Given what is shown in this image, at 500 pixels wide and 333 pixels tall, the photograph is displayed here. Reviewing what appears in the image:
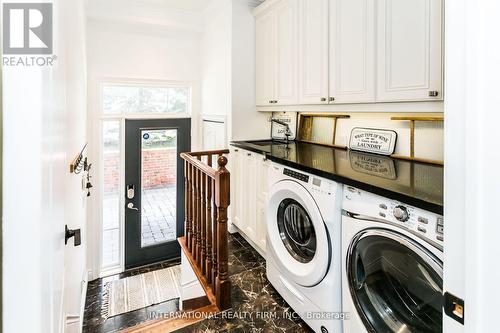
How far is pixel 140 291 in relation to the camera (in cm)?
361

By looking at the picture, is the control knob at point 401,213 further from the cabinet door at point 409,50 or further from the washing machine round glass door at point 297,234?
the cabinet door at point 409,50

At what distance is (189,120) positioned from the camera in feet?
14.3

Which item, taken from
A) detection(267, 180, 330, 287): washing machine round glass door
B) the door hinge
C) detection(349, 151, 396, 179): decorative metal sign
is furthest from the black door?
the door hinge

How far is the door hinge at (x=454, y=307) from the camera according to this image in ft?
2.00

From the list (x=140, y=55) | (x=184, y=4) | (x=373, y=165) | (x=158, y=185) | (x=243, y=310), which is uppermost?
(x=184, y=4)

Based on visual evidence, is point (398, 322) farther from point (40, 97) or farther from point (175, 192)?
point (175, 192)

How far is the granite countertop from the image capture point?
1.24 meters

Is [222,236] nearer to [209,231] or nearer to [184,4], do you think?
[209,231]

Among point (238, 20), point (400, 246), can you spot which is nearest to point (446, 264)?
point (400, 246)

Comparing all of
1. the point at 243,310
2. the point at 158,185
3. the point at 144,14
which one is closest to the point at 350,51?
the point at 243,310

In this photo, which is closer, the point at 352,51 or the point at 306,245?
the point at 306,245

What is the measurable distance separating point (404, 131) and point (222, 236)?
5.00 feet

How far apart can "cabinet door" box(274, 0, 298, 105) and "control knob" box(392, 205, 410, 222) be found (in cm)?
173

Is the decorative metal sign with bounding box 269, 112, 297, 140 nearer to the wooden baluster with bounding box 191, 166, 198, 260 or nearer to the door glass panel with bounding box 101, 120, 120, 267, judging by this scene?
the wooden baluster with bounding box 191, 166, 198, 260
